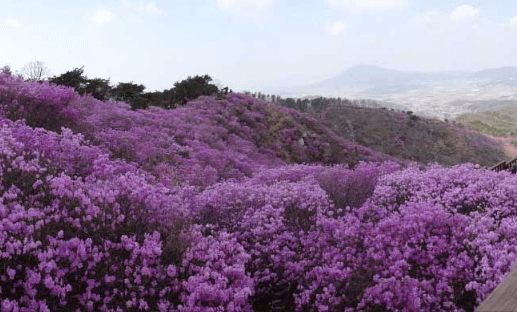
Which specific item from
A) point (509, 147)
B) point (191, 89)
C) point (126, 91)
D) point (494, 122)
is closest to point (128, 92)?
point (126, 91)

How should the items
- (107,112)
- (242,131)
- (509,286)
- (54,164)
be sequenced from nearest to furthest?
(509,286) → (54,164) → (107,112) → (242,131)

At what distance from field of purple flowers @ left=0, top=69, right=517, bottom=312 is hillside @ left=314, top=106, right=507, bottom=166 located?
103 ft

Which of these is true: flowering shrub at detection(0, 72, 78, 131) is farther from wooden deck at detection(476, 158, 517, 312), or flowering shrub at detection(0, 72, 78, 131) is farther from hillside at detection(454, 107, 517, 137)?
hillside at detection(454, 107, 517, 137)

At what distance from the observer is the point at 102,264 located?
13.8ft

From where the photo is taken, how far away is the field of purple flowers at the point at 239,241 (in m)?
4.00

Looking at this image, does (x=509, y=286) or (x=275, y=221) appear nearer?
(x=509, y=286)

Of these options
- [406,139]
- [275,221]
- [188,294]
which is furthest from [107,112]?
[406,139]

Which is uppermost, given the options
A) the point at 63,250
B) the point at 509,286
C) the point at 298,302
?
the point at 509,286

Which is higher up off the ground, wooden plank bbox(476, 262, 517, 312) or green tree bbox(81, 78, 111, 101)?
green tree bbox(81, 78, 111, 101)

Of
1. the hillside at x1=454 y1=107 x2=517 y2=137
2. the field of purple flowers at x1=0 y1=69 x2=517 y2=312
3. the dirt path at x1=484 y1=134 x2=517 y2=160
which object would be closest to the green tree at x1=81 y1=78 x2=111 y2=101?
the field of purple flowers at x1=0 y1=69 x2=517 y2=312

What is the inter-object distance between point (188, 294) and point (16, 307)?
158 centimetres

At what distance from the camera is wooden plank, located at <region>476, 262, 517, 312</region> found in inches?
72.5

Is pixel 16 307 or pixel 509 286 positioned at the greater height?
pixel 509 286

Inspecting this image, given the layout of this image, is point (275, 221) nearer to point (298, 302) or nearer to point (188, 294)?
point (298, 302)
